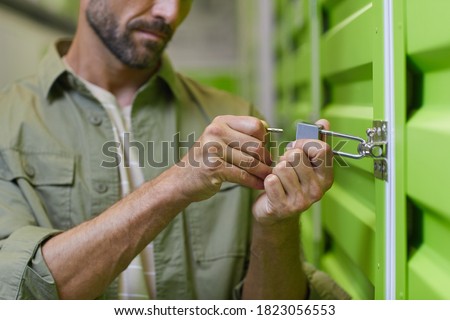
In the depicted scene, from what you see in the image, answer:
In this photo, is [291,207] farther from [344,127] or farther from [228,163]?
[344,127]

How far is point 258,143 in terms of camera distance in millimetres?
1031

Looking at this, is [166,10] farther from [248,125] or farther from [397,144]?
[397,144]

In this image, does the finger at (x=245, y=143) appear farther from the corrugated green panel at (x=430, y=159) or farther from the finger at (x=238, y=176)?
the corrugated green panel at (x=430, y=159)

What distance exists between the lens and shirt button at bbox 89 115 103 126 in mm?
1450

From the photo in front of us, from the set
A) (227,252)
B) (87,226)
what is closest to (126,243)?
(87,226)

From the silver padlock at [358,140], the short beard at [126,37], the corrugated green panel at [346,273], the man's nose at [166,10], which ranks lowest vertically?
the corrugated green panel at [346,273]

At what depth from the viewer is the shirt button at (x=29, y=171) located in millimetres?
1357

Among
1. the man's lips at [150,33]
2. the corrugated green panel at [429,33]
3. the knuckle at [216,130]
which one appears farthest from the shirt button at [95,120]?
the corrugated green panel at [429,33]

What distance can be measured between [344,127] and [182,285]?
1.93ft

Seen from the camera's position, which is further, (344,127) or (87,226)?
(344,127)

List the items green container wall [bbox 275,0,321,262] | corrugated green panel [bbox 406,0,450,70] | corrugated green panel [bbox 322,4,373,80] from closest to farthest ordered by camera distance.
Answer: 1. corrugated green panel [bbox 406,0,450,70]
2. corrugated green panel [bbox 322,4,373,80]
3. green container wall [bbox 275,0,321,262]

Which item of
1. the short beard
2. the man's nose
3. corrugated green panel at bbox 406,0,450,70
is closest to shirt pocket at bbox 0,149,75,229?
the short beard

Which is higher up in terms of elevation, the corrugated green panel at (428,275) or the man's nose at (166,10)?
the man's nose at (166,10)

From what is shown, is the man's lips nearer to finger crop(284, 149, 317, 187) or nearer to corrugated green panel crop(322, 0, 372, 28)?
corrugated green panel crop(322, 0, 372, 28)
